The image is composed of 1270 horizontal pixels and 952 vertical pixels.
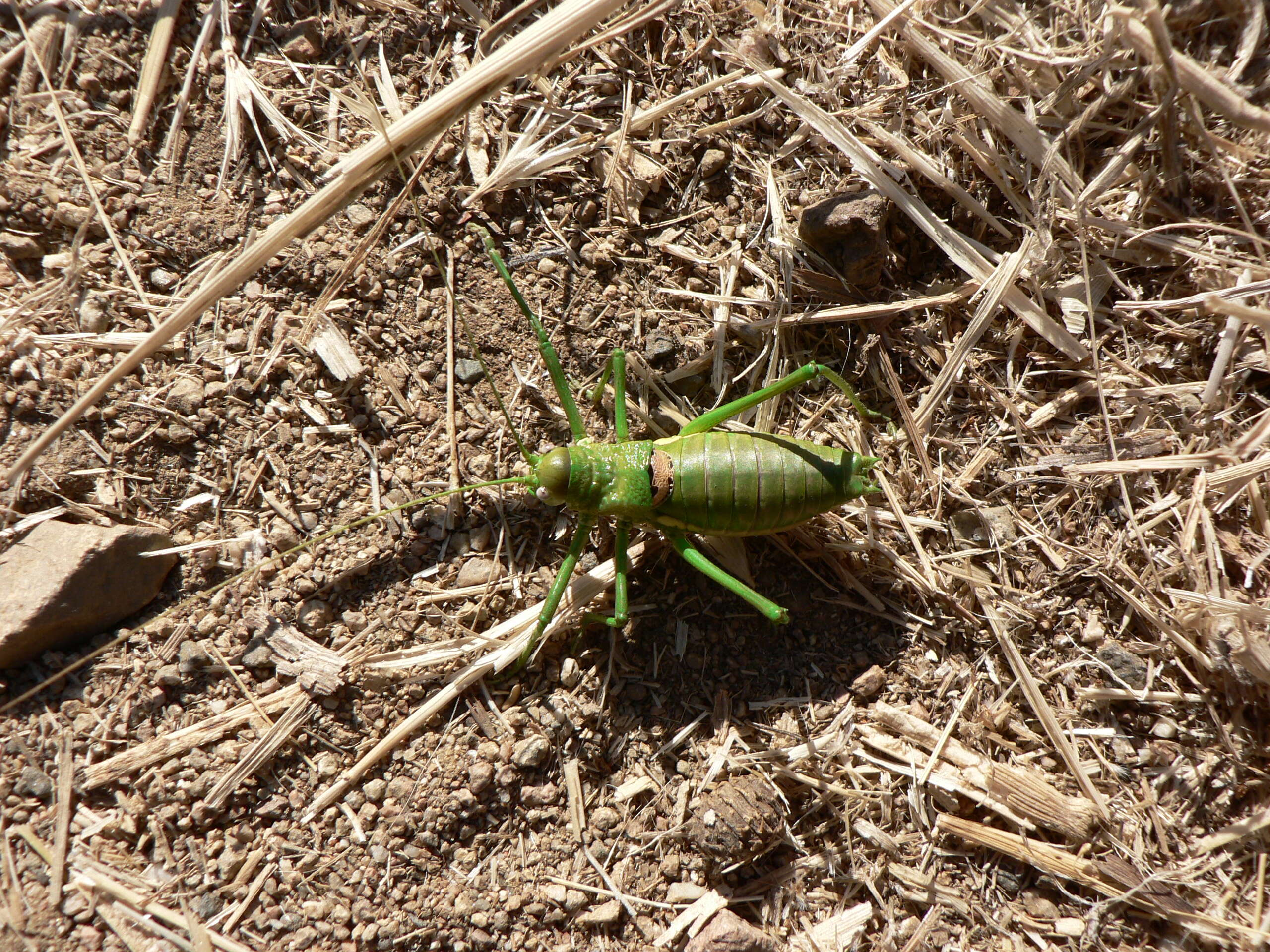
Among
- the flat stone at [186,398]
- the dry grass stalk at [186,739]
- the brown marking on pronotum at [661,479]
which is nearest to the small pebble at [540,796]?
the dry grass stalk at [186,739]

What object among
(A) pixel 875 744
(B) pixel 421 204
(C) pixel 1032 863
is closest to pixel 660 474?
(A) pixel 875 744

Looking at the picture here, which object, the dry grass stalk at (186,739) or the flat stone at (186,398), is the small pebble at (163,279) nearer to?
the flat stone at (186,398)

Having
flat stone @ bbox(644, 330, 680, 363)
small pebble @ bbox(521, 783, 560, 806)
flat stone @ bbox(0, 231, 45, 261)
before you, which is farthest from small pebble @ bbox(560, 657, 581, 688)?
flat stone @ bbox(0, 231, 45, 261)

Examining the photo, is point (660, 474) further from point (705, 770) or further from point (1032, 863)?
point (1032, 863)

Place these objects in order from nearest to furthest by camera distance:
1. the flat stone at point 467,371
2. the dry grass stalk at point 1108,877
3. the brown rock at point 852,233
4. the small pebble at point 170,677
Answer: the dry grass stalk at point 1108,877, the small pebble at point 170,677, the brown rock at point 852,233, the flat stone at point 467,371

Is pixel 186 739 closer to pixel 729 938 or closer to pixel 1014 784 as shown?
pixel 729 938

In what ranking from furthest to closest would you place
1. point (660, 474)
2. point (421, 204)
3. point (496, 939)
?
point (421, 204) → point (660, 474) → point (496, 939)
